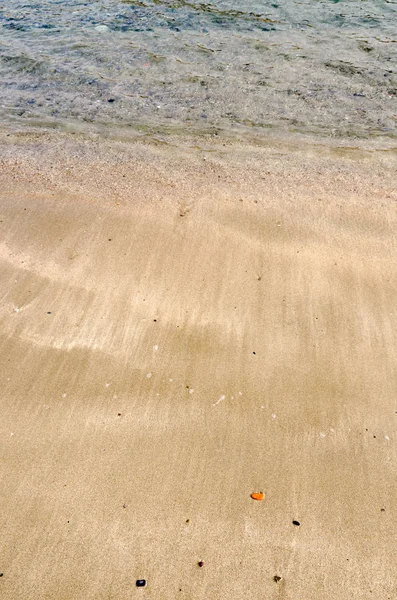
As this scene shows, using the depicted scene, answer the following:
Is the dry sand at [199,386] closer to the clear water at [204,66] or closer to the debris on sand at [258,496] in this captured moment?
the debris on sand at [258,496]

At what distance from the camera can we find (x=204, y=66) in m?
9.24

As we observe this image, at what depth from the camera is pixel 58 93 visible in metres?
8.64

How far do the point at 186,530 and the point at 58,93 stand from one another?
7.71 metres

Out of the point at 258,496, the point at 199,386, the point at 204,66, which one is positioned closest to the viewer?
the point at 258,496

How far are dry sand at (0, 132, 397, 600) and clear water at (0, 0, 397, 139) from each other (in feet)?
6.17

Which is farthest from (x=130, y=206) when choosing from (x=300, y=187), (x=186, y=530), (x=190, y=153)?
(x=186, y=530)

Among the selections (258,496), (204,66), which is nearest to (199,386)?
(258,496)

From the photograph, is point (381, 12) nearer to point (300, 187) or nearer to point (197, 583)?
point (300, 187)

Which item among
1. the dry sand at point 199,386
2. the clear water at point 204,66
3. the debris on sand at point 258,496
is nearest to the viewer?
the dry sand at point 199,386

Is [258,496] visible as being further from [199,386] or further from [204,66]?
[204,66]

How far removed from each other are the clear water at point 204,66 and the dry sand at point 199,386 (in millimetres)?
1882

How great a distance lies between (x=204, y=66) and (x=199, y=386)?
717cm

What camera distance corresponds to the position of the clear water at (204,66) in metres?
7.91

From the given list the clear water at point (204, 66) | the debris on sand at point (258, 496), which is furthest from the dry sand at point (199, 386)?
the clear water at point (204, 66)
